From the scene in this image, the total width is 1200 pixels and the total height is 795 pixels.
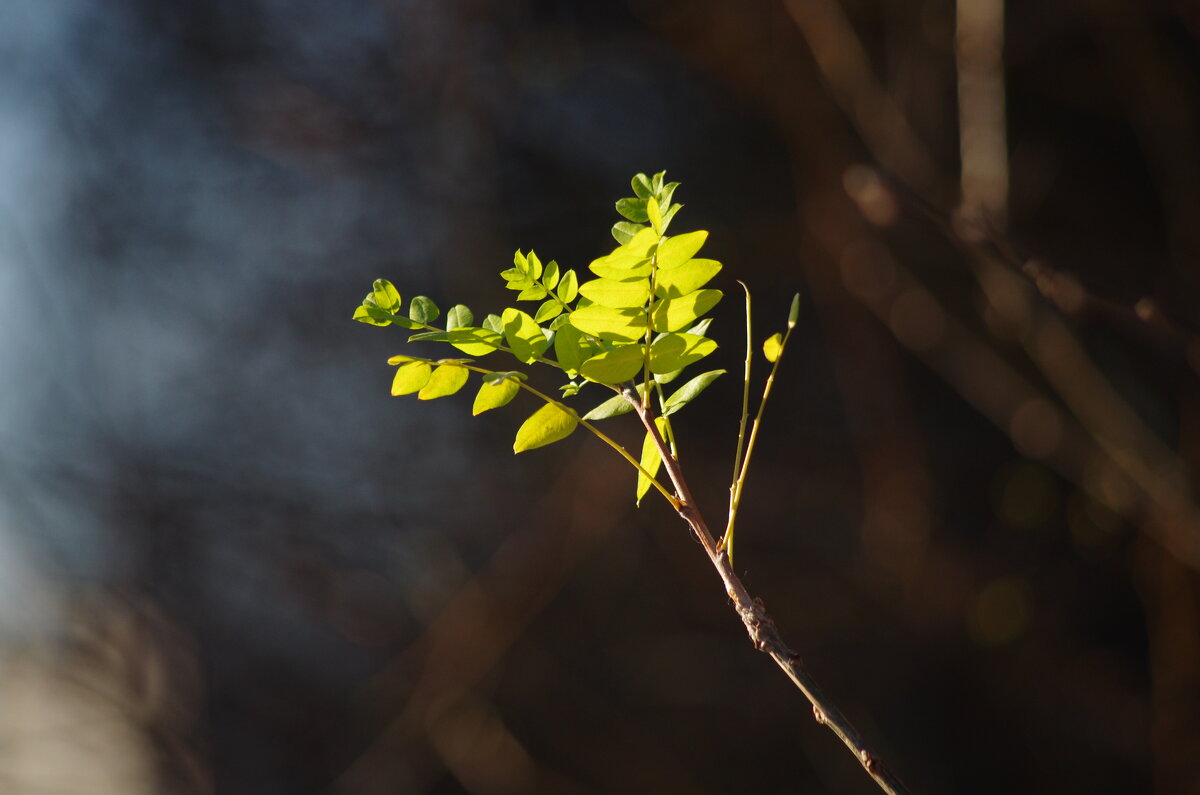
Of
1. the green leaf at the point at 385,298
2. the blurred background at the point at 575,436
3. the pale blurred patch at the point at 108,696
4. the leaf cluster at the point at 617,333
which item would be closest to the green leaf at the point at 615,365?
the leaf cluster at the point at 617,333

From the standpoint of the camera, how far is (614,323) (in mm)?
321

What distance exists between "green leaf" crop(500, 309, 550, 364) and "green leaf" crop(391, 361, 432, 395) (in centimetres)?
4

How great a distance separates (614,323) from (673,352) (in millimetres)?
26

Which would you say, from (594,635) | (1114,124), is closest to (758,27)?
(1114,124)

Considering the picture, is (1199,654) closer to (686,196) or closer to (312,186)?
(686,196)

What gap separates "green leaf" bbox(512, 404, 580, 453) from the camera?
1.05 feet

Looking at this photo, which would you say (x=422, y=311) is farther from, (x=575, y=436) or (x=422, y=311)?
(x=575, y=436)

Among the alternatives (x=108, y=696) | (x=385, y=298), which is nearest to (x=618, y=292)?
(x=385, y=298)

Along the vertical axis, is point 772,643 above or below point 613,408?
below

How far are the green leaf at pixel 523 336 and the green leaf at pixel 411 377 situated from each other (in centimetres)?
4

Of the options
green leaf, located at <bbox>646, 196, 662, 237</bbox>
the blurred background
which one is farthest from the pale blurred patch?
green leaf, located at <bbox>646, 196, 662, 237</bbox>

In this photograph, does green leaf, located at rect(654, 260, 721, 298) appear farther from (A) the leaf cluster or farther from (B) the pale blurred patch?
(B) the pale blurred patch

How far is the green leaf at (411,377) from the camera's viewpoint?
0.33 metres

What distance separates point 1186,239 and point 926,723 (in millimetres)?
885
